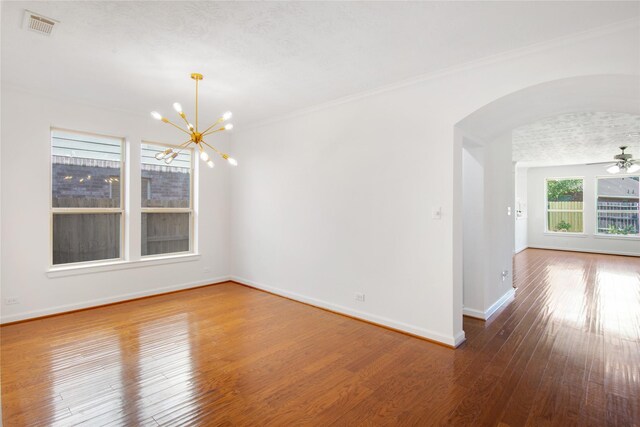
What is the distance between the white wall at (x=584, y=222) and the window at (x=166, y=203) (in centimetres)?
1077

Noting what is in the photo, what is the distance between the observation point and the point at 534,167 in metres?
10.8

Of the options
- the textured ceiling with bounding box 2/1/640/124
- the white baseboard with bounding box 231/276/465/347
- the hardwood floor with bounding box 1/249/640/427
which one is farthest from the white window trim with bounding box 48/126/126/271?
A: the white baseboard with bounding box 231/276/465/347

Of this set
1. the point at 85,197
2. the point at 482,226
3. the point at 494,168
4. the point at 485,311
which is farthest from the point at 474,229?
the point at 85,197

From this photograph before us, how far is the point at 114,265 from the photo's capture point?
477 centimetres

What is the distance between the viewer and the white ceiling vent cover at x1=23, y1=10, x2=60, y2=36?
2476 mm

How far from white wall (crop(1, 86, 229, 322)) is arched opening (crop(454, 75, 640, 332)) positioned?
4.56 meters

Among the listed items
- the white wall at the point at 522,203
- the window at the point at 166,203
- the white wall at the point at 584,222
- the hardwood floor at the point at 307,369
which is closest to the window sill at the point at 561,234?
the white wall at the point at 584,222

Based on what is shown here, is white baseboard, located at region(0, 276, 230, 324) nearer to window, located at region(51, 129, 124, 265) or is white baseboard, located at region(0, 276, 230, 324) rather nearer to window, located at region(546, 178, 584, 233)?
window, located at region(51, 129, 124, 265)

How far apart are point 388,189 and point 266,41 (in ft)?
6.74

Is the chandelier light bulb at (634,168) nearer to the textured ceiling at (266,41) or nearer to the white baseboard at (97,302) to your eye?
the textured ceiling at (266,41)

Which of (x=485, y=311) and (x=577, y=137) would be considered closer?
(x=485, y=311)

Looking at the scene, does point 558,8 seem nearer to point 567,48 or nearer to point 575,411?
point 567,48

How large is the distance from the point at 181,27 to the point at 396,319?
3.61m

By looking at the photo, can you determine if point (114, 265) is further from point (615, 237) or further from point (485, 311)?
point (615, 237)
